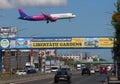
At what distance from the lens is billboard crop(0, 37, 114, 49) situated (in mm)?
111975

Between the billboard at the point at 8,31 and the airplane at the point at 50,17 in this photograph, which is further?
the billboard at the point at 8,31

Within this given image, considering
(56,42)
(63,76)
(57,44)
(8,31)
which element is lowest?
(63,76)

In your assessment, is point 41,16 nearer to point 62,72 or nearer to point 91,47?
point 91,47

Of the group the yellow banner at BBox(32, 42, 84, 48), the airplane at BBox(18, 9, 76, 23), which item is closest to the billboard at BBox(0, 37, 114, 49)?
the yellow banner at BBox(32, 42, 84, 48)

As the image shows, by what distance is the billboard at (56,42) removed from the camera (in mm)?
111975

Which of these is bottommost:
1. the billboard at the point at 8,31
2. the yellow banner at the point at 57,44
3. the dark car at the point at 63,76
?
the dark car at the point at 63,76

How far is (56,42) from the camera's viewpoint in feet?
373

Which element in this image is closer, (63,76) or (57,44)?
(63,76)

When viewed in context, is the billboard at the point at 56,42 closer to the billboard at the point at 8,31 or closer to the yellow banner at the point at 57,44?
the yellow banner at the point at 57,44

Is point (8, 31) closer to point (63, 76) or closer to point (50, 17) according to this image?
point (50, 17)

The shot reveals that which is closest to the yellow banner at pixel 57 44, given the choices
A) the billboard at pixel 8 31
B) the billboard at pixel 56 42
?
the billboard at pixel 56 42

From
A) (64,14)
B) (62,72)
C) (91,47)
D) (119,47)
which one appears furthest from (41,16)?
(119,47)

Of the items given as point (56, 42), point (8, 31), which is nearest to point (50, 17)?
point (56, 42)

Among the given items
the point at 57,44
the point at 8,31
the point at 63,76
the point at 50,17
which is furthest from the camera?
the point at 8,31
